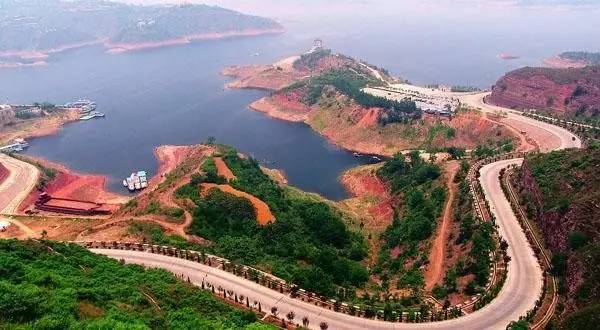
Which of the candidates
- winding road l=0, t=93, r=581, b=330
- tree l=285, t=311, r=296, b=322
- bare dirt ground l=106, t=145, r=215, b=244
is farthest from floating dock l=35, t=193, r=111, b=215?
tree l=285, t=311, r=296, b=322

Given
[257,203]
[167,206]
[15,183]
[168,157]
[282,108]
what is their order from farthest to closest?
[282,108] → [168,157] → [15,183] → [257,203] → [167,206]

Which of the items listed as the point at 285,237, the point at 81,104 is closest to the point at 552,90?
the point at 285,237

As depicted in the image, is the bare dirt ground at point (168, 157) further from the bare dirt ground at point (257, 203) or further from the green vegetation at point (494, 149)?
the green vegetation at point (494, 149)

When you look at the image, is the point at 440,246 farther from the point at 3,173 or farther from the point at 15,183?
the point at 3,173

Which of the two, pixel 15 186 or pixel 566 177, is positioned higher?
pixel 566 177

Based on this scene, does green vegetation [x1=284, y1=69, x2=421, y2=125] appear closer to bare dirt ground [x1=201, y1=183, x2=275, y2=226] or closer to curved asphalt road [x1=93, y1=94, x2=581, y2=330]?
bare dirt ground [x1=201, y1=183, x2=275, y2=226]

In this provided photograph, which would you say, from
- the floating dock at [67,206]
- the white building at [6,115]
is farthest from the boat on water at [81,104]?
the floating dock at [67,206]
